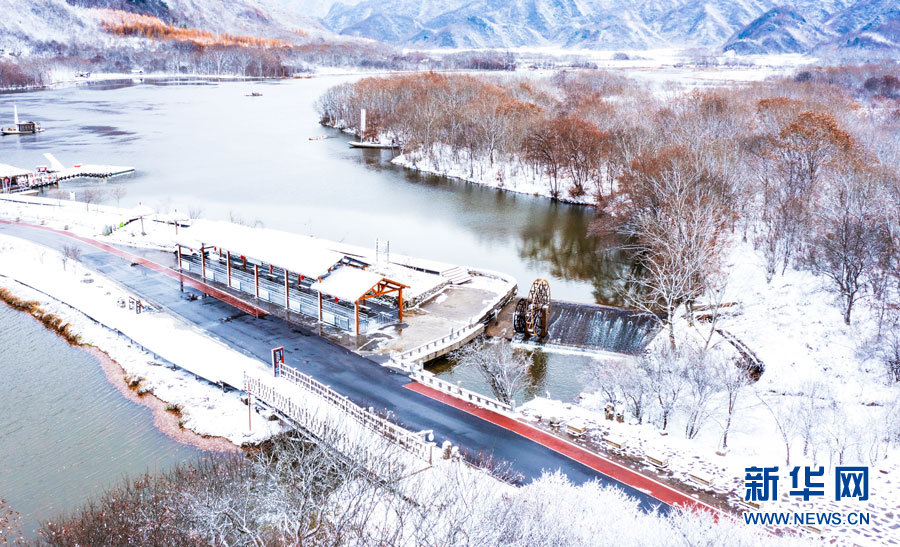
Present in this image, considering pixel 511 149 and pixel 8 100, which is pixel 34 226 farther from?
pixel 8 100

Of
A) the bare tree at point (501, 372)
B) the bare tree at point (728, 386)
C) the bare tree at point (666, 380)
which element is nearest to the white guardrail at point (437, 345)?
the bare tree at point (501, 372)

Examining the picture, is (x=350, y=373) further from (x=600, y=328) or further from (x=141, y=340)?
(x=600, y=328)

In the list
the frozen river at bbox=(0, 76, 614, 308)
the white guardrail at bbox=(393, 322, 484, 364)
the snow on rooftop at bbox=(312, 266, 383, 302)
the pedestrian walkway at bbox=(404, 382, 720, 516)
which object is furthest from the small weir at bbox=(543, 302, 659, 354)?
the pedestrian walkway at bbox=(404, 382, 720, 516)

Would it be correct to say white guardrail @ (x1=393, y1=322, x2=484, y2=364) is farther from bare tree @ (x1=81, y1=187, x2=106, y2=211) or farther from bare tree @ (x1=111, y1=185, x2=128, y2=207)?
bare tree @ (x1=111, y1=185, x2=128, y2=207)

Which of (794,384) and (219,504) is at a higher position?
(219,504)

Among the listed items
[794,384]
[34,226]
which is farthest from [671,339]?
[34,226]

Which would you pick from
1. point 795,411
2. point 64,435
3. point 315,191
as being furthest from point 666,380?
point 315,191

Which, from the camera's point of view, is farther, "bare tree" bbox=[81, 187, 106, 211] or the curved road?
"bare tree" bbox=[81, 187, 106, 211]
